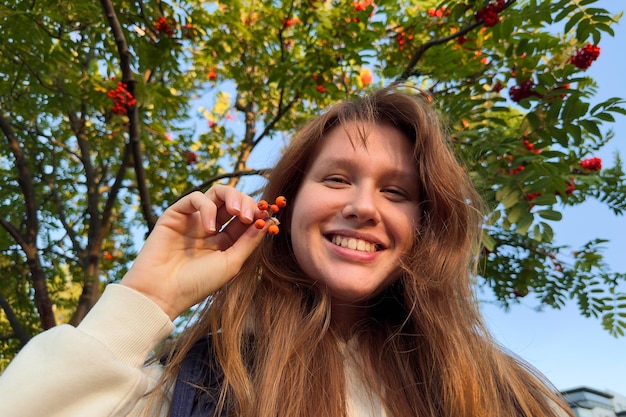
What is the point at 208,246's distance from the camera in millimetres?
1278

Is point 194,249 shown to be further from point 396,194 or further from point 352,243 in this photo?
point 396,194

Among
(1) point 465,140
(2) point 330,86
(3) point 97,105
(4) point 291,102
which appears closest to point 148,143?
(3) point 97,105

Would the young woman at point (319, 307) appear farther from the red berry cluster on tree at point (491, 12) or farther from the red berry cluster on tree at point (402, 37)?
the red berry cluster on tree at point (402, 37)

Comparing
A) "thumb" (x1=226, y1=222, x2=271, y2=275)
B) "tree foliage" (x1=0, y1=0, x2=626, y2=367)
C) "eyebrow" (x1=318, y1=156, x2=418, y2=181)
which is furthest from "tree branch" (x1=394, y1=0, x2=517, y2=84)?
"thumb" (x1=226, y1=222, x2=271, y2=275)

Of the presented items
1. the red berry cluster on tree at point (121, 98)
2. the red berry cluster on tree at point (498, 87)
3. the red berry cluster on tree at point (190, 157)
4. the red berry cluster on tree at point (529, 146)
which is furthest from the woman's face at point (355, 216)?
the red berry cluster on tree at point (190, 157)

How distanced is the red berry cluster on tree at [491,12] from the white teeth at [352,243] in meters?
2.26

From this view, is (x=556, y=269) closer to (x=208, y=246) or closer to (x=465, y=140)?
(x=465, y=140)

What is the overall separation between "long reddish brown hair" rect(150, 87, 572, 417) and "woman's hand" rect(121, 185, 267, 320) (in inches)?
5.1

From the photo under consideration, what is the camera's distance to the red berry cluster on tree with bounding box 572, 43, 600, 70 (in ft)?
10.4

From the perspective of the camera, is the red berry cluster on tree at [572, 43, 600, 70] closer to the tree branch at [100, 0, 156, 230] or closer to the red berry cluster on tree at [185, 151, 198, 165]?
the tree branch at [100, 0, 156, 230]

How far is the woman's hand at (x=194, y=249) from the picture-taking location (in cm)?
115

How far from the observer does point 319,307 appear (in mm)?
1296

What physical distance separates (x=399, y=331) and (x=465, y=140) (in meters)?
1.61

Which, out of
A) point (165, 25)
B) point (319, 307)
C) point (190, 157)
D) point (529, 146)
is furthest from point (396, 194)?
point (190, 157)
